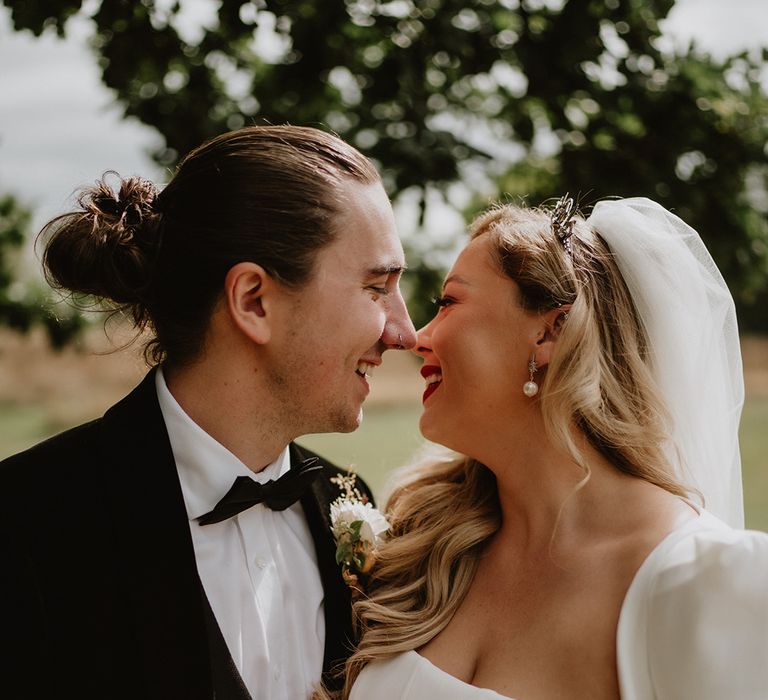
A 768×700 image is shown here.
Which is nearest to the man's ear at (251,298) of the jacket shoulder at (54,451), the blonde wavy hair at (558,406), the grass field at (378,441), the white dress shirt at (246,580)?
the white dress shirt at (246,580)

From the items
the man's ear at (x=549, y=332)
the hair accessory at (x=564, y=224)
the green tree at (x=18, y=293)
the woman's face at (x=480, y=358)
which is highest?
the hair accessory at (x=564, y=224)

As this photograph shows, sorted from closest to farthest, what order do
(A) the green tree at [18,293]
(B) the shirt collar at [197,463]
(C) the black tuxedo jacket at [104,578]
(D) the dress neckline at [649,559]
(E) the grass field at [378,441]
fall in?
(C) the black tuxedo jacket at [104,578], (D) the dress neckline at [649,559], (B) the shirt collar at [197,463], (A) the green tree at [18,293], (E) the grass field at [378,441]

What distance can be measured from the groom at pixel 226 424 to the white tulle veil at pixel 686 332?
805 mm

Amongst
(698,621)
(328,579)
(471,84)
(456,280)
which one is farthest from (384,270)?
(471,84)

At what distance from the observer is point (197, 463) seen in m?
2.84

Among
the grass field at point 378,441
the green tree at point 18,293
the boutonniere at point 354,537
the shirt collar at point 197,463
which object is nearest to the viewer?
the shirt collar at point 197,463

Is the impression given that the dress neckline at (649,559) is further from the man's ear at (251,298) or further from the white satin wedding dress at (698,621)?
the man's ear at (251,298)

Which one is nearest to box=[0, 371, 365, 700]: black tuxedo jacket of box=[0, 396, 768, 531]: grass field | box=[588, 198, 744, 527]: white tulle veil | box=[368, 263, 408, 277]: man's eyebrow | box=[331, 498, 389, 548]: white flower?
box=[331, 498, 389, 548]: white flower

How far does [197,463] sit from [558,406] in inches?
46.0

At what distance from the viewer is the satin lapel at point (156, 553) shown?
2449 mm

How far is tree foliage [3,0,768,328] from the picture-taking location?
379 centimetres

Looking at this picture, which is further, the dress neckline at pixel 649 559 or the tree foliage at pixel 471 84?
the tree foliage at pixel 471 84

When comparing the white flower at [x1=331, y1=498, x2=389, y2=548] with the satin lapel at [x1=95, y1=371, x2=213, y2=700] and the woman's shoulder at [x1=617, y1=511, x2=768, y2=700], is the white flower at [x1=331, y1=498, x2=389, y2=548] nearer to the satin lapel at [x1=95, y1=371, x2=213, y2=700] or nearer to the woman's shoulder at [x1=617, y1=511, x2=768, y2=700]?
the satin lapel at [x1=95, y1=371, x2=213, y2=700]

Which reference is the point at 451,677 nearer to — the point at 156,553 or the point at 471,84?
the point at 156,553
